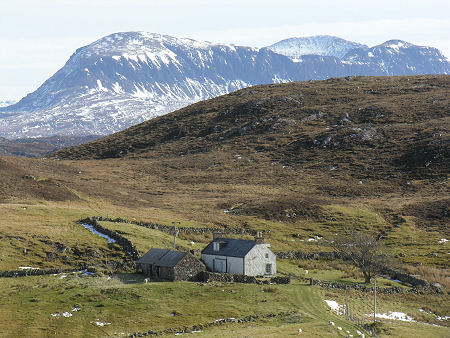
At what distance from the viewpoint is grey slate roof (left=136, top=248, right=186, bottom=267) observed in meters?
65.1

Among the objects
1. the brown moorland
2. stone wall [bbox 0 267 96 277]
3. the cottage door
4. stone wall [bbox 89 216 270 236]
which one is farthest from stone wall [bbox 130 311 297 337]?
stone wall [bbox 89 216 270 236]

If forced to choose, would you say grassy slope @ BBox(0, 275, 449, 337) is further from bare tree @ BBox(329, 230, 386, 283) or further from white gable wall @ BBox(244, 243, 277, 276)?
bare tree @ BBox(329, 230, 386, 283)

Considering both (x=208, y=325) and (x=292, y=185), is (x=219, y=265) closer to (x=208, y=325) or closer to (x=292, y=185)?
(x=208, y=325)

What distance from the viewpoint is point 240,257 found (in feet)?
225

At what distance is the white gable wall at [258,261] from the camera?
226 ft

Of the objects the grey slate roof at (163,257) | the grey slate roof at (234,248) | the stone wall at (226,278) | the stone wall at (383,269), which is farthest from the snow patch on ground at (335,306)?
the stone wall at (383,269)

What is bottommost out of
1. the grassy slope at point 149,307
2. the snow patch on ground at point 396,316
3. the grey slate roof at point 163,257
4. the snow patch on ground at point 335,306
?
the snow patch on ground at point 396,316

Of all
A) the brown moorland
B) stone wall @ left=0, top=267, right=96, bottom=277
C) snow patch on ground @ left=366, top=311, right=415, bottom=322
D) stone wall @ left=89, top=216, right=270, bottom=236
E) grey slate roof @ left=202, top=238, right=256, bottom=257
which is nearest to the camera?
snow patch on ground @ left=366, top=311, right=415, bottom=322

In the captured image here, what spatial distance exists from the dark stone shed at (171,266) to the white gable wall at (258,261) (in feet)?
18.0

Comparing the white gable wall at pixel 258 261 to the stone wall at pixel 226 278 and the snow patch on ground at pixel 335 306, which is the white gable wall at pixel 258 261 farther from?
the snow patch on ground at pixel 335 306

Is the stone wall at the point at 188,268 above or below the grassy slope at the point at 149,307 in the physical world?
above

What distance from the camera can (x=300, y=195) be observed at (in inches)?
5502

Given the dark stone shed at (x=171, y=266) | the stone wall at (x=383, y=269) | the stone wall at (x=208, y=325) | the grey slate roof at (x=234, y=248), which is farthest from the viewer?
the stone wall at (x=383, y=269)

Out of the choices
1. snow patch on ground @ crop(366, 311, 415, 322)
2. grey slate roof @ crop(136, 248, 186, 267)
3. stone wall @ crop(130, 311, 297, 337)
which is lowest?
snow patch on ground @ crop(366, 311, 415, 322)
